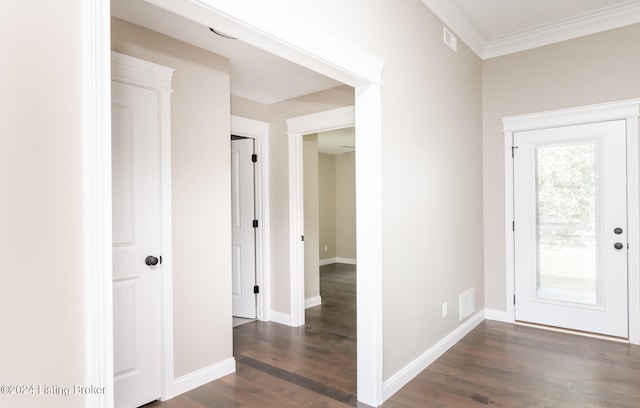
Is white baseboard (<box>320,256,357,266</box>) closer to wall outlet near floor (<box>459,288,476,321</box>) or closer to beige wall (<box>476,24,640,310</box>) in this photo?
beige wall (<box>476,24,640,310</box>)

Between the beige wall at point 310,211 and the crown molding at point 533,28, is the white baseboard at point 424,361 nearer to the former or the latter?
the beige wall at point 310,211

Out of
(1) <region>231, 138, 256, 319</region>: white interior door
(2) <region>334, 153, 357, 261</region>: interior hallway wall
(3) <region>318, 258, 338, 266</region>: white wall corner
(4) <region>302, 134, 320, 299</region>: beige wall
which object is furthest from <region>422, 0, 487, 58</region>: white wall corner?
(3) <region>318, 258, 338, 266</region>: white wall corner

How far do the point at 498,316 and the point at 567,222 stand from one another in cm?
127

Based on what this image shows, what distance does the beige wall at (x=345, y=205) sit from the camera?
28.8ft

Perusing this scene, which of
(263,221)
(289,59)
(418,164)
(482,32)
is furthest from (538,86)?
(263,221)

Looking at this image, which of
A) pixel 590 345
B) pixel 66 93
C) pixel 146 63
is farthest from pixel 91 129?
pixel 590 345

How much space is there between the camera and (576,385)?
273 cm

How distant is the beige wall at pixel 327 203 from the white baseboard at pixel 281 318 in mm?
4315

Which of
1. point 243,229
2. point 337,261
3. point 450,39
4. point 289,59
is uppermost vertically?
point 450,39

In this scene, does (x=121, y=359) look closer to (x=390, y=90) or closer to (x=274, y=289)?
A: (x=274, y=289)

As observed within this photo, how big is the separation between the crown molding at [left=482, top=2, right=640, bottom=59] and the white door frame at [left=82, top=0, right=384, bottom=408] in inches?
95.5

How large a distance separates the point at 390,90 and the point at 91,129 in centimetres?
207

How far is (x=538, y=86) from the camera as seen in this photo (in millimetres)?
4035

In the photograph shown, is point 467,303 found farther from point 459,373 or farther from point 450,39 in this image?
point 450,39
